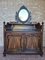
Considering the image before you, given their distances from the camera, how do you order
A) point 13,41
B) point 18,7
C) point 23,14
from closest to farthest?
point 13,41 < point 23,14 < point 18,7

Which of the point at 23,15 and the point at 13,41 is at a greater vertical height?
the point at 23,15

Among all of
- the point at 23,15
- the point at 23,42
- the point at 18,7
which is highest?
the point at 18,7

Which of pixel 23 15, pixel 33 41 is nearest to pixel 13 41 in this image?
pixel 33 41

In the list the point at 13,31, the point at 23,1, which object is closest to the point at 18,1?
the point at 23,1

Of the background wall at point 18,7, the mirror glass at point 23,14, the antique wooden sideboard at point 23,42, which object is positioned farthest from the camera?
the background wall at point 18,7

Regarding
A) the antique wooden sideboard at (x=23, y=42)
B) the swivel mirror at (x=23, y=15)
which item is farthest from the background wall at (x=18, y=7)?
the antique wooden sideboard at (x=23, y=42)

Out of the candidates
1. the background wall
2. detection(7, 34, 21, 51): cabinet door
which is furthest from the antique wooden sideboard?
the background wall

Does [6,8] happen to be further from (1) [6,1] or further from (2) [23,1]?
(2) [23,1]

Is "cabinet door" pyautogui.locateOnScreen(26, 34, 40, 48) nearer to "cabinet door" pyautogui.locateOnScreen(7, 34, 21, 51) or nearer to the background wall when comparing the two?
"cabinet door" pyautogui.locateOnScreen(7, 34, 21, 51)

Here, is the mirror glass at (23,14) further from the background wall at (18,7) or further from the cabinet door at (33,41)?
the cabinet door at (33,41)

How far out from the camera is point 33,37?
452cm

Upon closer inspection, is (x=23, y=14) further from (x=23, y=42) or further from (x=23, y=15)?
(x=23, y=42)

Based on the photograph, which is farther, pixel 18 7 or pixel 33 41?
pixel 18 7

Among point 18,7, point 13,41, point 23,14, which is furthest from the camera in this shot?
point 18,7
